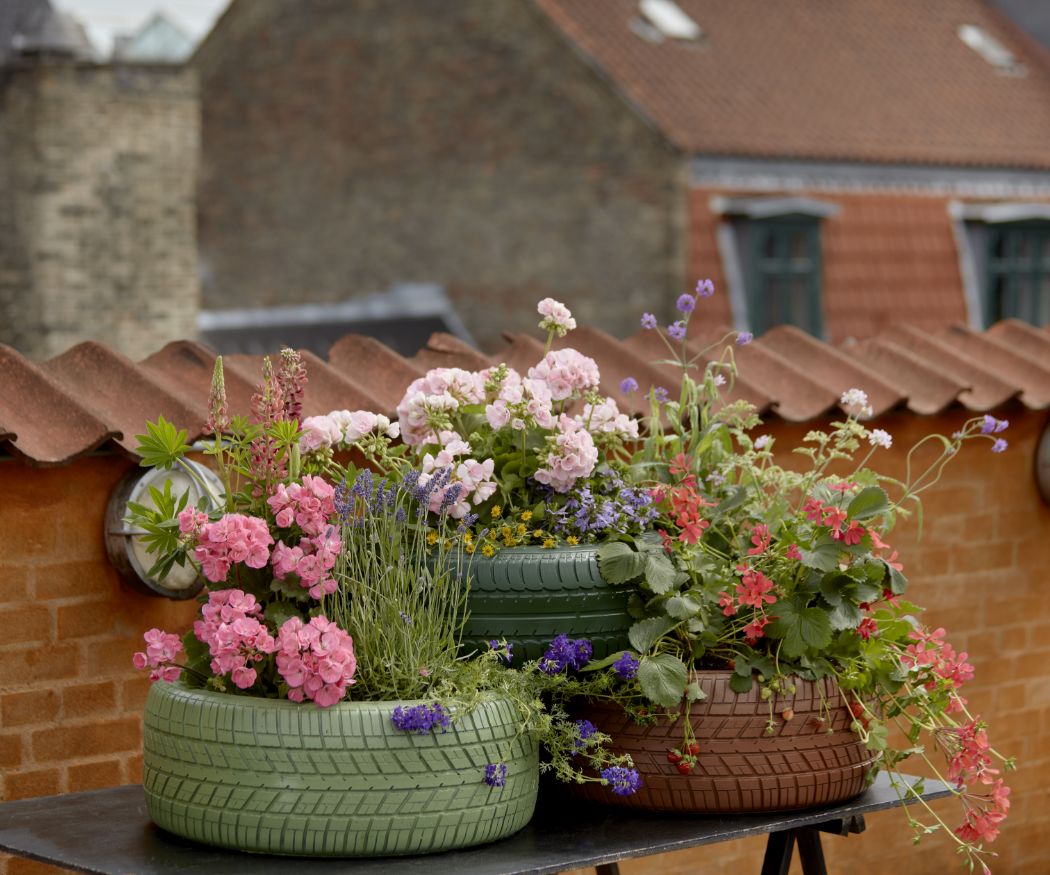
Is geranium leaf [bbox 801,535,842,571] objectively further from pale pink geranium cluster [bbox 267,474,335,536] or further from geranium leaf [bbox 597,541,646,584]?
pale pink geranium cluster [bbox 267,474,335,536]

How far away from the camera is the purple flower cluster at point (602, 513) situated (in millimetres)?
2820

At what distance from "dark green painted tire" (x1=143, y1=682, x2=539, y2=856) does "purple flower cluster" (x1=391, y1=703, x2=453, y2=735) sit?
12 millimetres

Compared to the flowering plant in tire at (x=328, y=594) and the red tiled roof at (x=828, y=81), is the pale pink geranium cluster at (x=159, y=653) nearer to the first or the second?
the flowering plant in tire at (x=328, y=594)

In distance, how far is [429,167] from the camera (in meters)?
20.9

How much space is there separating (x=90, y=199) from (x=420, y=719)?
16.4 metres

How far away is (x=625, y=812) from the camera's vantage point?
2.79m

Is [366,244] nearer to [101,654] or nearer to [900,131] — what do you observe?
[900,131]

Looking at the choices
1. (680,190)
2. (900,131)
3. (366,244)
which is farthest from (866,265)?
(366,244)

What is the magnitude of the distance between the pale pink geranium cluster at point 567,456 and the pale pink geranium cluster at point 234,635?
1.69 ft

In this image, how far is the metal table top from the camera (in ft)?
8.15

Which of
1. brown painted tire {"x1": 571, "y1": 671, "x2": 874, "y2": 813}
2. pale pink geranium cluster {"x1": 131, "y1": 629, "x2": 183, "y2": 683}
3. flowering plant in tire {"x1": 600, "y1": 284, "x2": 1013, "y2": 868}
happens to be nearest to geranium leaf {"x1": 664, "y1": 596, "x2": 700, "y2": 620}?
flowering plant in tire {"x1": 600, "y1": 284, "x2": 1013, "y2": 868}

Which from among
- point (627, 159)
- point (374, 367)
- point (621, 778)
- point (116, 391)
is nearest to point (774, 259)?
point (627, 159)

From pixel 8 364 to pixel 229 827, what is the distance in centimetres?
120

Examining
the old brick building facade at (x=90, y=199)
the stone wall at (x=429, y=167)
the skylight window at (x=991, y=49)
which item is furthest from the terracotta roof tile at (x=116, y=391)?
the skylight window at (x=991, y=49)
